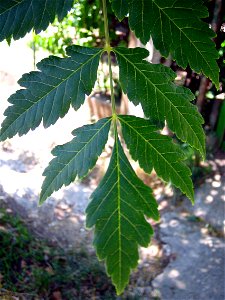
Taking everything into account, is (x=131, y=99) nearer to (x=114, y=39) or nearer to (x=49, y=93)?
(x=49, y=93)

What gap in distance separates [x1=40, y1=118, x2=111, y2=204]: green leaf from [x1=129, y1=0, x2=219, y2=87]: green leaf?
0.98 ft

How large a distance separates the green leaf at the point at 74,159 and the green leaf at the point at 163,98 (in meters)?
0.15

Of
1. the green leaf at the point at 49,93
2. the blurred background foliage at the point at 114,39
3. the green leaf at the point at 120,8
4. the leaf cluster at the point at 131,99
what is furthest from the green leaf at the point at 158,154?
the blurred background foliage at the point at 114,39

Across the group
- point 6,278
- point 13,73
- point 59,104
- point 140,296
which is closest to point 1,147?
point 13,73

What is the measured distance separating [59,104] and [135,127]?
8.6 inches

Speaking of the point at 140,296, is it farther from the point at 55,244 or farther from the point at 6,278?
the point at 6,278

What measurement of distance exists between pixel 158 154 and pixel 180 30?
1.09 feet

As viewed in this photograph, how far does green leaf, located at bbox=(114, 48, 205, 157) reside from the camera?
1097 mm

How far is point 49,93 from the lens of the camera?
1.12 meters

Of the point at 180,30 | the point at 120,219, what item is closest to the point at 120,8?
the point at 180,30

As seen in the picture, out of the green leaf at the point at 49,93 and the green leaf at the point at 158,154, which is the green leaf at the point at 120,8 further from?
the green leaf at the point at 158,154

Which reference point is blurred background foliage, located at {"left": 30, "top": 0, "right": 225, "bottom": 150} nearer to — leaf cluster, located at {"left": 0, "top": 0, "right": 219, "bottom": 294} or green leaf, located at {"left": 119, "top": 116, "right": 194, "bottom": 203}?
leaf cluster, located at {"left": 0, "top": 0, "right": 219, "bottom": 294}

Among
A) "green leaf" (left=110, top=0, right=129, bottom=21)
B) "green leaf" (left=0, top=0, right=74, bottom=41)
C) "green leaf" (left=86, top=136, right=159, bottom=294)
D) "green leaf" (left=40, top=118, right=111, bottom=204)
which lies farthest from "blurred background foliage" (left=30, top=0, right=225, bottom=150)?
"green leaf" (left=86, top=136, right=159, bottom=294)

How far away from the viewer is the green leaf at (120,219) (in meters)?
1.00
